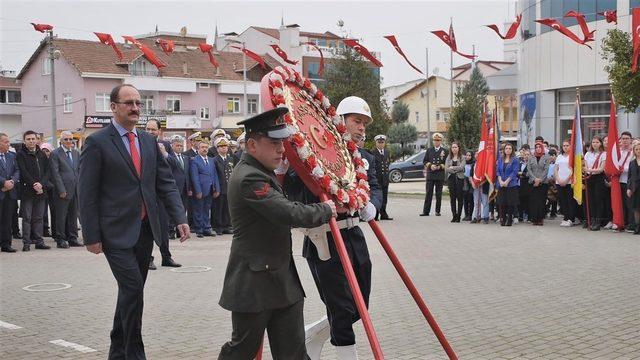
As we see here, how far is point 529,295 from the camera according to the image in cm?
901

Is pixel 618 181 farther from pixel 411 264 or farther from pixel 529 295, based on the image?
pixel 529 295

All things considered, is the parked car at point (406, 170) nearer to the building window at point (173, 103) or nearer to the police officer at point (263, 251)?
the building window at point (173, 103)

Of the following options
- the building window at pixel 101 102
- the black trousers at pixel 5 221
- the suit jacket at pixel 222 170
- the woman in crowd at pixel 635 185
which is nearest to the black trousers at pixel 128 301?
the black trousers at pixel 5 221

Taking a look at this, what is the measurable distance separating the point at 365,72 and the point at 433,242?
1244 inches

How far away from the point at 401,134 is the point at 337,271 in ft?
221

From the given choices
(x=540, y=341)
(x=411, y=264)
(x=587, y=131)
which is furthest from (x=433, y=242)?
(x=587, y=131)

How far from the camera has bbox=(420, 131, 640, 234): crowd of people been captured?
16.2 m

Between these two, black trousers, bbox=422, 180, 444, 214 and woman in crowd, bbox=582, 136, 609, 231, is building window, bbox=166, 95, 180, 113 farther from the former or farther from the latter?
woman in crowd, bbox=582, 136, 609, 231

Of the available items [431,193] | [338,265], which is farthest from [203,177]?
[338,265]

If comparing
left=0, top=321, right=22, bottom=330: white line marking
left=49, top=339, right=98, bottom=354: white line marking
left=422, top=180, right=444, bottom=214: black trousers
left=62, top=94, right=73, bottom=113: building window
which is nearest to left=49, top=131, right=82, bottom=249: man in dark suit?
left=0, top=321, right=22, bottom=330: white line marking

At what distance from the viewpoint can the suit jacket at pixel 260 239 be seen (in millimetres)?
4277

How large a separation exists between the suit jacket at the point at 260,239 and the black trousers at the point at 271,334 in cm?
9

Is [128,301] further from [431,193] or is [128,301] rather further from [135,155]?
[431,193]

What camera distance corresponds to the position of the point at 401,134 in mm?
72000
